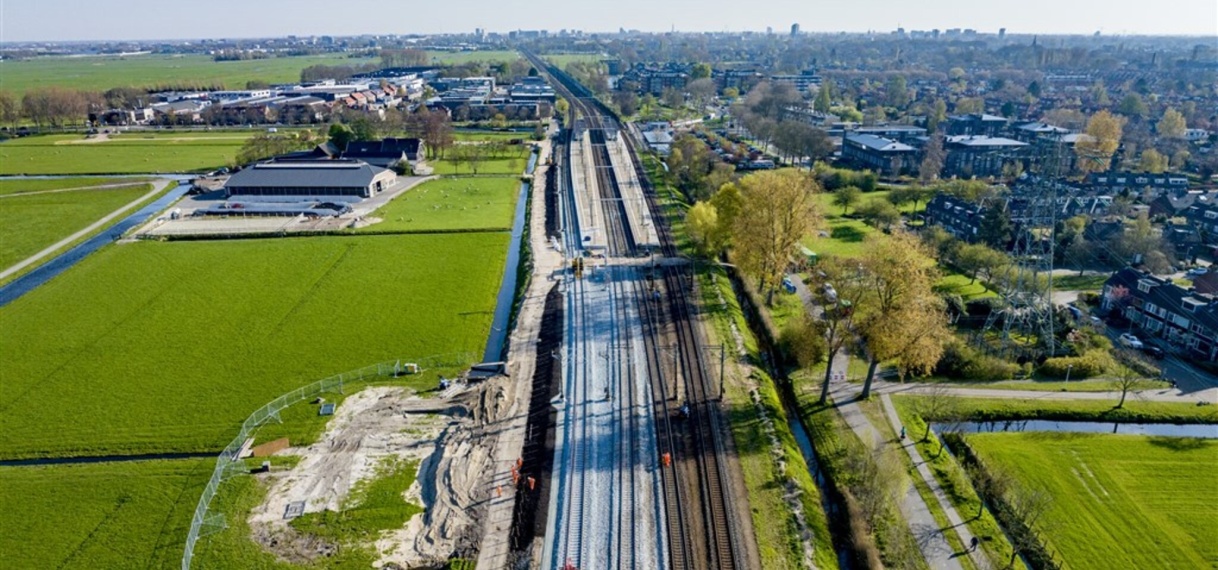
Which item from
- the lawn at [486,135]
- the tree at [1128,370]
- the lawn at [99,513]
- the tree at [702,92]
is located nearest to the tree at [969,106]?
the tree at [702,92]

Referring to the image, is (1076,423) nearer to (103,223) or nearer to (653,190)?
(653,190)

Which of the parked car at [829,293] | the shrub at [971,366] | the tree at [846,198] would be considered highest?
the tree at [846,198]

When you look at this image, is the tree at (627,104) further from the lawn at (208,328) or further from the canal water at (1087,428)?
the canal water at (1087,428)

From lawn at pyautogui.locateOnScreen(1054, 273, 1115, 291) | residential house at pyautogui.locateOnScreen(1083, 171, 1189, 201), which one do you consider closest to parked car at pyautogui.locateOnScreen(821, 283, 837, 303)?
lawn at pyautogui.locateOnScreen(1054, 273, 1115, 291)

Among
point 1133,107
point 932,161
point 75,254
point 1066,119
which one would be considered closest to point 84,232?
point 75,254

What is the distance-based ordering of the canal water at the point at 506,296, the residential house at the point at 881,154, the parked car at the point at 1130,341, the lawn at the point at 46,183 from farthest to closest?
the residential house at the point at 881,154 → the lawn at the point at 46,183 → the canal water at the point at 506,296 → the parked car at the point at 1130,341

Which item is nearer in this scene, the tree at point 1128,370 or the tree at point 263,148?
the tree at point 1128,370
